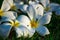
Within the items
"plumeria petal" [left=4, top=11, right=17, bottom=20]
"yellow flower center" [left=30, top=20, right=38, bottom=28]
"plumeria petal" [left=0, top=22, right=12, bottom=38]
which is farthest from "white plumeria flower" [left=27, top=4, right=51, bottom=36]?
"plumeria petal" [left=0, top=22, right=12, bottom=38]

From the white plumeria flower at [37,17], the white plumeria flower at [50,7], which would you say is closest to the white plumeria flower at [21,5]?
the white plumeria flower at [37,17]

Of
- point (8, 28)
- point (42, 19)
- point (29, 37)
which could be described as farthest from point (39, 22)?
point (8, 28)

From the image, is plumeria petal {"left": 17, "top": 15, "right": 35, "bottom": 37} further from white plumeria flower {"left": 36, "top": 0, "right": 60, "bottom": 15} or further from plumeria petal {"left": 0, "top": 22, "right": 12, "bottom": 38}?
white plumeria flower {"left": 36, "top": 0, "right": 60, "bottom": 15}

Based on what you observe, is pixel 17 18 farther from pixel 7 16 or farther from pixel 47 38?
pixel 47 38

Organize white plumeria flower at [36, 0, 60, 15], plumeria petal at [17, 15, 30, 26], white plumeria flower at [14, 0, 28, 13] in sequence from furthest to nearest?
white plumeria flower at [36, 0, 60, 15]
white plumeria flower at [14, 0, 28, 13]
plumeria petal at [17, 15, 30, 26]

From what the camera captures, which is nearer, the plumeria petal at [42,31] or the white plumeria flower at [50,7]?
the plumeria petal at [42,31]

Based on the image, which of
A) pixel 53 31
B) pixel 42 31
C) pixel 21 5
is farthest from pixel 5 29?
pixel 53 31

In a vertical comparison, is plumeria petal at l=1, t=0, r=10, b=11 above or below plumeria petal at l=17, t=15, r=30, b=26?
above

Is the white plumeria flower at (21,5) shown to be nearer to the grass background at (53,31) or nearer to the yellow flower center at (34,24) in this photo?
the yellow flower center at (34,24)

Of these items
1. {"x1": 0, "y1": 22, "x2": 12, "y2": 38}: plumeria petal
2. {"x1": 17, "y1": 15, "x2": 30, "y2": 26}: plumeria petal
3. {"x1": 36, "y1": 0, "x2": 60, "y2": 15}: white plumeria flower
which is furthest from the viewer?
{"x1": 36, "y1": 0, "x2": 60, "y2": 15}: white plumeria flower

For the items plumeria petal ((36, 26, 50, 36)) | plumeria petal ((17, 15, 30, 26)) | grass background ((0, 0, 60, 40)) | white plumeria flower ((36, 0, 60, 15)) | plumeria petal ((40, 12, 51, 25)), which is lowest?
grass background ((0, 0, 60, 40))

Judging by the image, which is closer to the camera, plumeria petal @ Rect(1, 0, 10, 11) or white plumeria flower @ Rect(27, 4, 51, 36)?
white plumeria flower @ Rect(27, 4, 51, 36)
